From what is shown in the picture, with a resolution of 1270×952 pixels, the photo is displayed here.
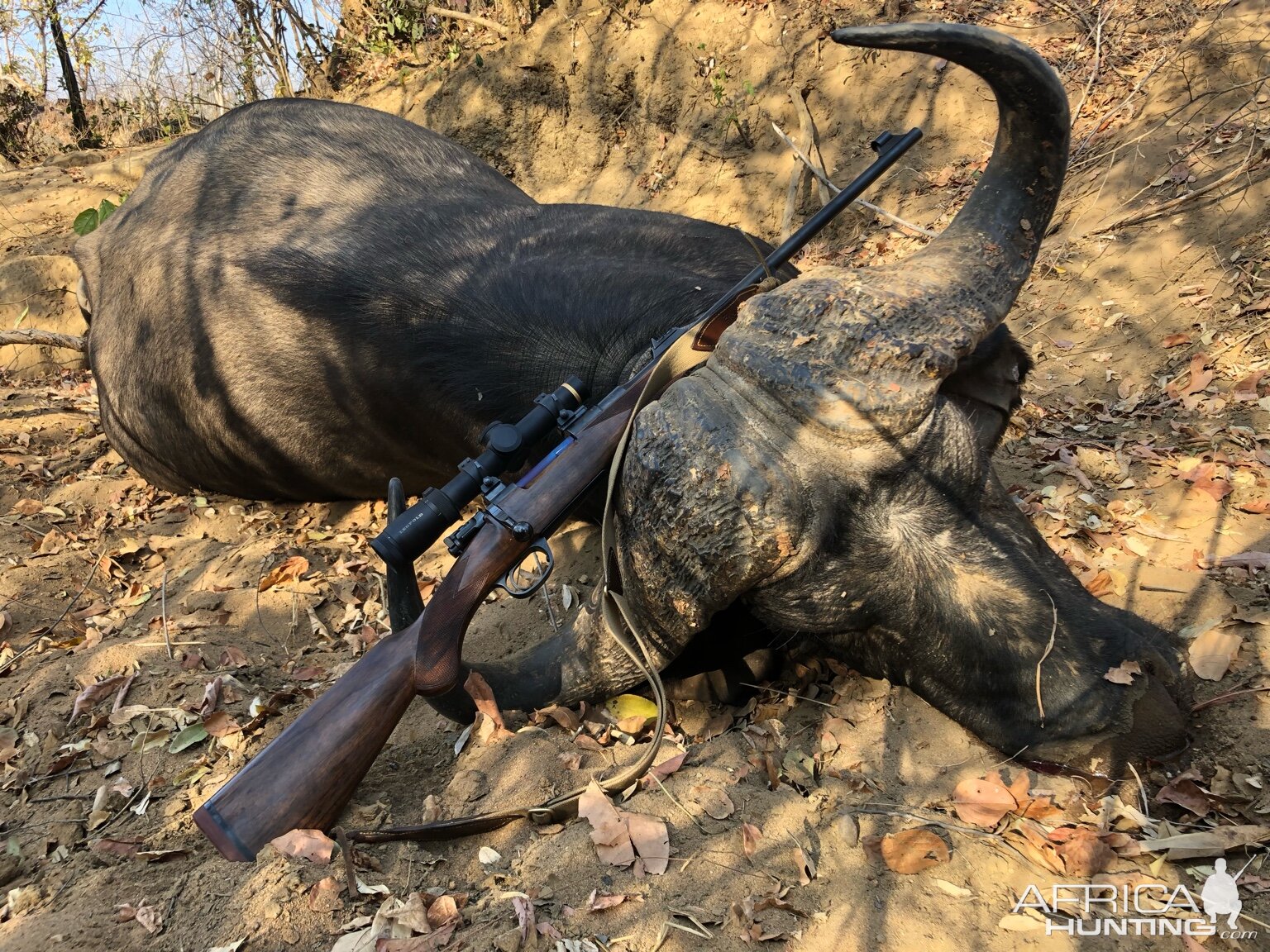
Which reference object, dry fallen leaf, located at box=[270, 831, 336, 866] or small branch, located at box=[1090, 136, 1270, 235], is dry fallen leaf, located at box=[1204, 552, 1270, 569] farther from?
small branch, located at box=[1090, 136, 1270, 235]

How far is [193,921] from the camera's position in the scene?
2.34 metres

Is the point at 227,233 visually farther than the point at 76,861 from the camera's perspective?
Yes

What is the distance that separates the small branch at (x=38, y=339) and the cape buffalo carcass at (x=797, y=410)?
10.4 feet

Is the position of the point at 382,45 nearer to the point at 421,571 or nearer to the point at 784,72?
the point at 784,72

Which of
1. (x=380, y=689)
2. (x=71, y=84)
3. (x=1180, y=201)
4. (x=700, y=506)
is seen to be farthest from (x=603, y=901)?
(x=71, y=84)

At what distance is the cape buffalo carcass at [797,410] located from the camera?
8.04 ft

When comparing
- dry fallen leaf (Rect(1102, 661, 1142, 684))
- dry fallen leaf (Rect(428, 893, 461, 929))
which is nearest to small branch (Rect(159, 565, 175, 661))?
dry fallen leaf (Rect(428, 893, 461, 929))

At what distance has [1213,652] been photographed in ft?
9.32

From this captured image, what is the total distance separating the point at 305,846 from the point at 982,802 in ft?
6.32

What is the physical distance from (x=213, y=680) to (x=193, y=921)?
159 cm

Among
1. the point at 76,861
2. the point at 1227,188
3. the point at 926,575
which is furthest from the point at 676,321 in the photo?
the point at 1227,188

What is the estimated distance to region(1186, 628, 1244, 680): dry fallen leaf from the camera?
276 centimetres

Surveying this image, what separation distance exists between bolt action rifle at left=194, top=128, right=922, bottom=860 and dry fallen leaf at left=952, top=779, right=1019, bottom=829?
1.40m

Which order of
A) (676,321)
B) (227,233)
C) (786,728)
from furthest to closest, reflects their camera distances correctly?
(227,233)
(676,321)
(786,728)
